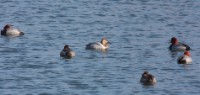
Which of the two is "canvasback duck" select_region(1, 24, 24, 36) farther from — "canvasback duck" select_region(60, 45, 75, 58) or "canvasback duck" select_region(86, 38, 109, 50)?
"canvasback duck" select_region(60, 45, 75, 58)

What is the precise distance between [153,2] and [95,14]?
12830 millimetres

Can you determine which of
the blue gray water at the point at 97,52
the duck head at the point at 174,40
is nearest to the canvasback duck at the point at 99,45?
the blue gray water at the point at 97,52

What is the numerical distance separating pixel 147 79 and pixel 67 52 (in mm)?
10403

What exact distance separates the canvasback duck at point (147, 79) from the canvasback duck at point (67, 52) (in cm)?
959

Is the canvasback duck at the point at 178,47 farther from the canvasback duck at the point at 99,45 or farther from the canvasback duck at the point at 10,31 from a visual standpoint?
the canvasback duck at the point at 10,31

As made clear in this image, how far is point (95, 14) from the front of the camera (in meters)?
102

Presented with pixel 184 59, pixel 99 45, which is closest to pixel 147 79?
pixel 184 59

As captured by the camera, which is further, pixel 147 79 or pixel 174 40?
pixel 174 40

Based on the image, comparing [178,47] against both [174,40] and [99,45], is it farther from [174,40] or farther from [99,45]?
[99,45]

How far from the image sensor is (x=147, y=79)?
224ft

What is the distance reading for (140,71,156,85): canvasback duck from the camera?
68.3 meters

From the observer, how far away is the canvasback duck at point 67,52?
77206 mm

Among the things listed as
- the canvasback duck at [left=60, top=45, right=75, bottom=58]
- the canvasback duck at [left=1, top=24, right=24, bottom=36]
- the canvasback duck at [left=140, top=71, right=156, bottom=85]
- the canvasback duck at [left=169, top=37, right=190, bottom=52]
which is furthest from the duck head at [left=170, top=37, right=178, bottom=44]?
the canvasback duck at [left=140, top=71, right=156, bottom=85]

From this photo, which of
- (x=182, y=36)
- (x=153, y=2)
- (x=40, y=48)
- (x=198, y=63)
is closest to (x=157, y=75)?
(x=198, y=63)
